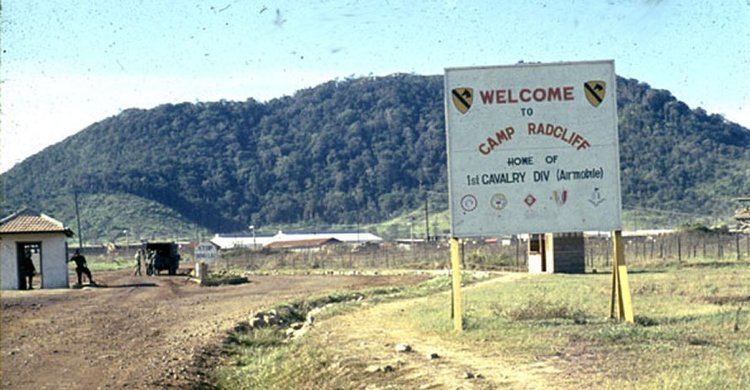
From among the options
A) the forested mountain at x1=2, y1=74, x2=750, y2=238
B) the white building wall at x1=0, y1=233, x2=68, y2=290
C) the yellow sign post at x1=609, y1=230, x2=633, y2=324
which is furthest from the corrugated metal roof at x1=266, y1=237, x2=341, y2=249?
the yellow sign post at x1=609, y1=230, x2=633, y2=324

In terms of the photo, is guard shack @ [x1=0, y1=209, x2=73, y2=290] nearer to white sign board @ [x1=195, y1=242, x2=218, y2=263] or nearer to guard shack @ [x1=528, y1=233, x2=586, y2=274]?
white sign board @ [x1=195, y1=242, x2=218, y2=263]

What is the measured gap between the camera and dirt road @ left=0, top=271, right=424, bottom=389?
1449cm

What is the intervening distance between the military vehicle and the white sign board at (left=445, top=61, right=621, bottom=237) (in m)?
40.3

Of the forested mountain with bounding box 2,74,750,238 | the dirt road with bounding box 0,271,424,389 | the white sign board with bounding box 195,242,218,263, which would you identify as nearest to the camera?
the dirt road with bounding box 0,271,424,389

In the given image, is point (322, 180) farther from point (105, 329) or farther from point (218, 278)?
point (105, 329)

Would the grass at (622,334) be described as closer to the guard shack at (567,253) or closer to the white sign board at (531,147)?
the white sign board at (531,147)

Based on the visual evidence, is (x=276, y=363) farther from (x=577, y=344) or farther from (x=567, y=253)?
(x=567, y=253)

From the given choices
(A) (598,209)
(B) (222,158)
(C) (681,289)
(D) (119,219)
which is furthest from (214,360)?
(B) (222,158)

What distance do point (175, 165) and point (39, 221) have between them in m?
105

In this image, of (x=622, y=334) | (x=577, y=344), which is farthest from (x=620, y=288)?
(x=577, y=344)

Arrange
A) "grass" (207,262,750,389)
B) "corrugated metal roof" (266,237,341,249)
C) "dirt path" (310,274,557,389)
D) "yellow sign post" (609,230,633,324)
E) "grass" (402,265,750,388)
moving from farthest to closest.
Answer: "corrugated metal roof" (266,237,341,249)
"yellow sign post" (609,230,633,324)
"dirt path" (310,274,557,389)
"grass" (207,262,750,389)
"grass" (402,265,750,388)

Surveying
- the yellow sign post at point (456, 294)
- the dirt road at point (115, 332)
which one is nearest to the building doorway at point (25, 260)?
the dirt road at point (115, 332)

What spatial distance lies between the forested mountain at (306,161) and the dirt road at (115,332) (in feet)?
262

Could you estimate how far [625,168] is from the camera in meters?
130
